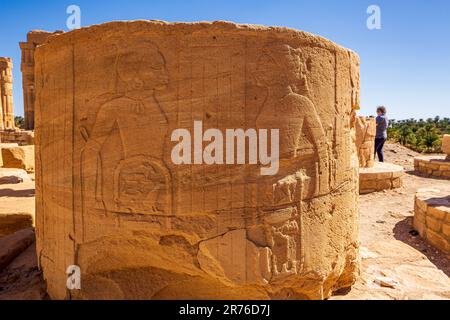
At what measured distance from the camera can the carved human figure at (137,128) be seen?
2262 mm

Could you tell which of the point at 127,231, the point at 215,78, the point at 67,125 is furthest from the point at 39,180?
the point at 215,78

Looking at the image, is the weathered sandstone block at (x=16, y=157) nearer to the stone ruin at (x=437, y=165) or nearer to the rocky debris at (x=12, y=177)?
the rocky debris at (x=12, y=177)

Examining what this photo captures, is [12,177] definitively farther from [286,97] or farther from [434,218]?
[434,218]

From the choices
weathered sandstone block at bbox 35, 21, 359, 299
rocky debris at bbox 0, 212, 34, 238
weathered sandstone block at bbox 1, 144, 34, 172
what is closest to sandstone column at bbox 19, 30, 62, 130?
weathered sandstone block at bbox 1, 144, 34, 172

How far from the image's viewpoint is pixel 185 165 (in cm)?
227

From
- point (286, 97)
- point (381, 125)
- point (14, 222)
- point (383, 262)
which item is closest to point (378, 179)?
point (381, 125)

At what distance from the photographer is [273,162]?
2.36 meters

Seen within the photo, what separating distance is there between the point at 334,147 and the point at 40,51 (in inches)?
98.9

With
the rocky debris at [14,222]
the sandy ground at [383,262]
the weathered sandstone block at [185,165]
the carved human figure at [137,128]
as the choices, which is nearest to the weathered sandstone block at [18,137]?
the sandy ground at [383,262]

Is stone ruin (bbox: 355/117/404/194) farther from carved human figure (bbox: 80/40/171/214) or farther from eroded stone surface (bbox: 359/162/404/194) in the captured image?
carved human figure (bbox: 80/40/171/214)

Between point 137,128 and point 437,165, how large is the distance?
374 inches

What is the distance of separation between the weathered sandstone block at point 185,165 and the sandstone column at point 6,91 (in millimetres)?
16591

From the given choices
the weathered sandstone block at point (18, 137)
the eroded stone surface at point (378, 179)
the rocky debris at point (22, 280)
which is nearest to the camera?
the rocky debris at point (22, 280)

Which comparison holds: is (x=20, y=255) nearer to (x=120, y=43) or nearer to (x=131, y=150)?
(x=131, y=150)
